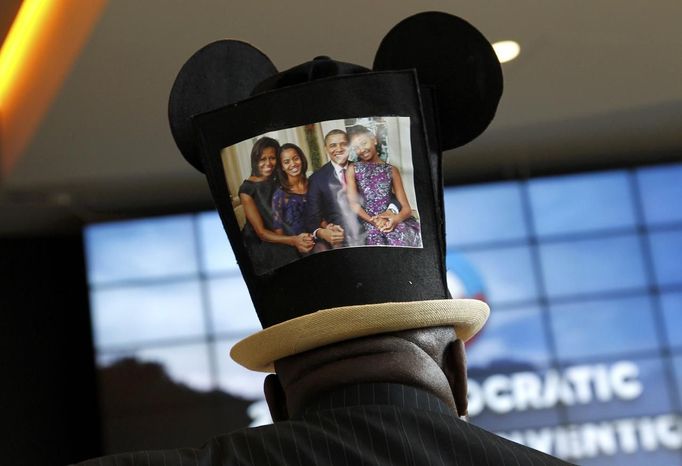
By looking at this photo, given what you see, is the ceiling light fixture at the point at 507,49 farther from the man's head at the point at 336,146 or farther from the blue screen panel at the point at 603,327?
the man's head at the point at 336,146

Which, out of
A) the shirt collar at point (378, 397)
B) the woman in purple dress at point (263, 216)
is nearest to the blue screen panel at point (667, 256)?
the woman in purple dress at point (263, 216)

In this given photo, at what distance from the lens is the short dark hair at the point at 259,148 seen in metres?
1.42

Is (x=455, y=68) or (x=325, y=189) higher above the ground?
(x=455, y=68)

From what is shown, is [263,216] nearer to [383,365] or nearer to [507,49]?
[383,365]

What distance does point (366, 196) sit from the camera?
4.67 feet

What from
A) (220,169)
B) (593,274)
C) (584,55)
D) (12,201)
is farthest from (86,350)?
(220,169)

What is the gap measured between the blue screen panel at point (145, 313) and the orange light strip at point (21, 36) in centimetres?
123

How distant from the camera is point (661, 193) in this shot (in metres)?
6.32

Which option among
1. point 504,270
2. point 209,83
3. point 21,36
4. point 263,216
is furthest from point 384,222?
point 504,270

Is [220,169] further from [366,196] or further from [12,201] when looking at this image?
[12,201]

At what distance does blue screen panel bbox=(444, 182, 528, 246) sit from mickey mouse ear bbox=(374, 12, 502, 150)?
462 centimetres

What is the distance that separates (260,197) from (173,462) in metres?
0.36

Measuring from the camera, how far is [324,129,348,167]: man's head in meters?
1.42

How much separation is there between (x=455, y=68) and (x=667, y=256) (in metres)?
4.87
